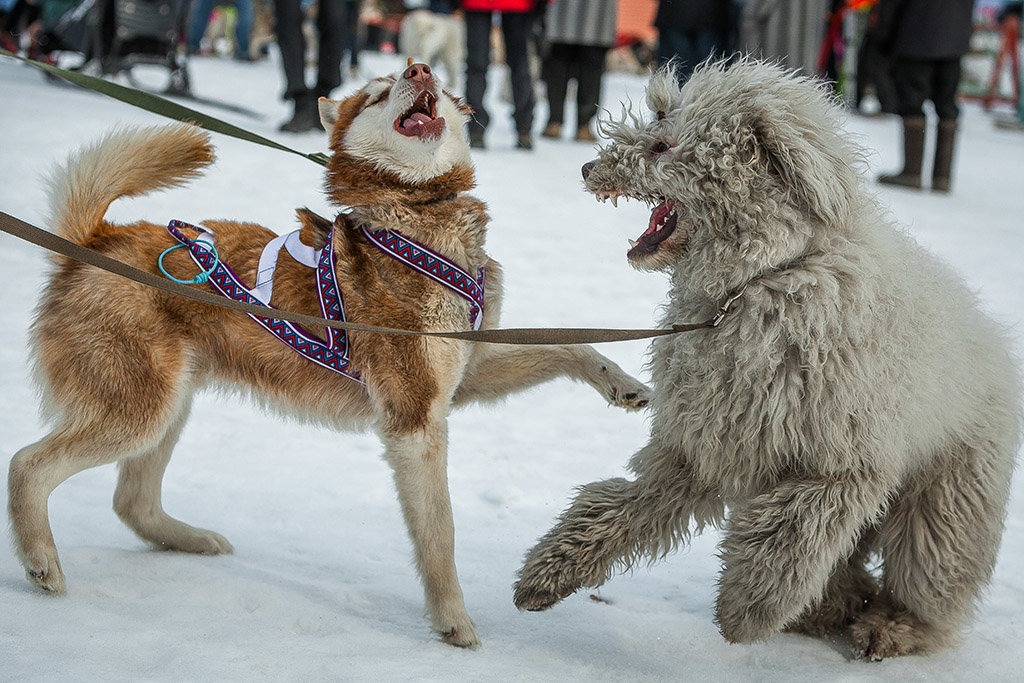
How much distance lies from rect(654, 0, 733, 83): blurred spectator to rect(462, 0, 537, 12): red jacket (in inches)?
45.0

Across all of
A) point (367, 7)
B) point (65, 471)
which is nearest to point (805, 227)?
point (65, 471)

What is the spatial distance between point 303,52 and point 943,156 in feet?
19.2

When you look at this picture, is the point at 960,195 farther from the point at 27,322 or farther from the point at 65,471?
the point at 65,471

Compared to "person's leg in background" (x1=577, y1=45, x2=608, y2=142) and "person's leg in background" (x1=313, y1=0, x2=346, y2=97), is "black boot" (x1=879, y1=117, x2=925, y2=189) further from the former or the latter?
"person's leg in background" (x1=313, y1=0, x2=346, y2=97)

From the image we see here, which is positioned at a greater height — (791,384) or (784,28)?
(784,28)

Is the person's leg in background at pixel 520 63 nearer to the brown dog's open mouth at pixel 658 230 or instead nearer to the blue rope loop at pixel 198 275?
the blue rope loop at pixel 198 275

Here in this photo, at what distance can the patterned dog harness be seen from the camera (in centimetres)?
290

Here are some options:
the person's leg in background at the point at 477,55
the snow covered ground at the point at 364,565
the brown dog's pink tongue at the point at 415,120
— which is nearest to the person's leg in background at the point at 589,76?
the person's leg in background at the point at 477,55

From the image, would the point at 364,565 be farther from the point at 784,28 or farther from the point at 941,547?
the point at 784,28

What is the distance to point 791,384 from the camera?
2527 mm

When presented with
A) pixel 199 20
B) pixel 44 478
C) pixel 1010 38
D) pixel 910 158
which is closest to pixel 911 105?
pixel 910 158

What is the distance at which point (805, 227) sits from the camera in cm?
249

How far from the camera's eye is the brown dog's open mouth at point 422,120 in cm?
291

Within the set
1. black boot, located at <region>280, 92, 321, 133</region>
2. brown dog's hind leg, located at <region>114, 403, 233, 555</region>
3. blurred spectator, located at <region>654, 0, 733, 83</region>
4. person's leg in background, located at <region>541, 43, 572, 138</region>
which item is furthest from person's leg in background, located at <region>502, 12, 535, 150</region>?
brown dog's hind leg, located at <region>114, 403, 233, 555</region>
